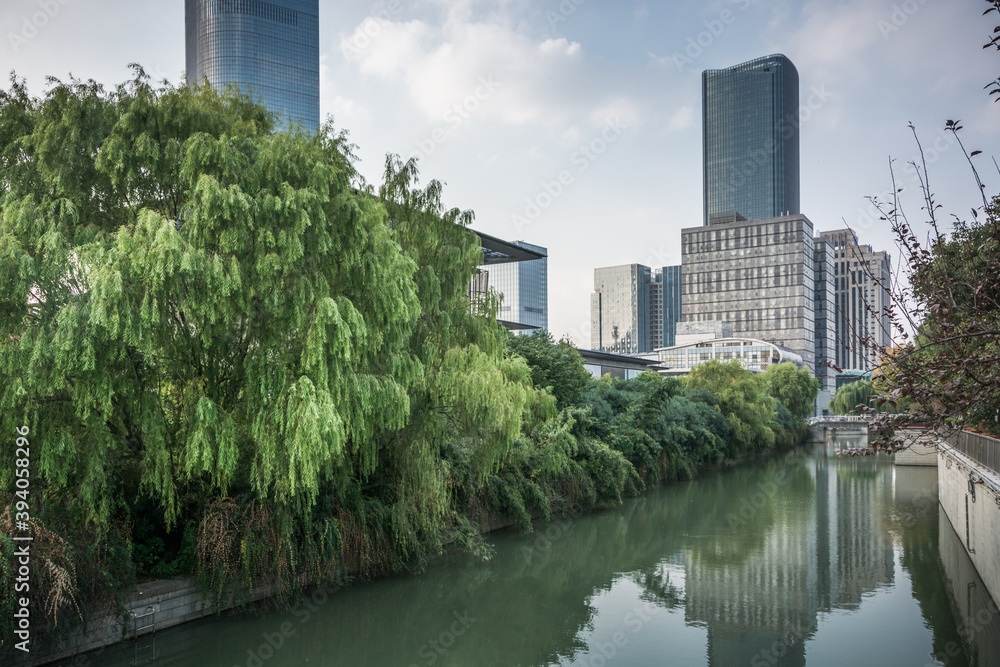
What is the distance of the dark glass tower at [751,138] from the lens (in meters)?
148

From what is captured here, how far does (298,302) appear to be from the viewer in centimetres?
991

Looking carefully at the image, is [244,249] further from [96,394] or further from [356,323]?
[96,394]

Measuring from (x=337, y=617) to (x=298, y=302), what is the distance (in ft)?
16.6

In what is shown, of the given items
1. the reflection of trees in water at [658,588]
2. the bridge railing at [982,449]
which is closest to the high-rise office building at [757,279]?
the bridge railing at [982,449]

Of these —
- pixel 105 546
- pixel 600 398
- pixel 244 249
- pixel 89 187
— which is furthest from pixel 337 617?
pixel 600 398

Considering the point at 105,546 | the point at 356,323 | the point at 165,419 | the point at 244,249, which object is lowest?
the point at 105,546

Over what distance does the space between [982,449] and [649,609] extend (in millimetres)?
7062

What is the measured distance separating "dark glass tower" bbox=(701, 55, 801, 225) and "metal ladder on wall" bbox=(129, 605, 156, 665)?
5852 inches

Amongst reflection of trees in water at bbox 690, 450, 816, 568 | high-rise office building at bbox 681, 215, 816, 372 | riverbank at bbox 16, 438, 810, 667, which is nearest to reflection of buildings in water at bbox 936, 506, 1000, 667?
reflection of trees in water at bbox 690, 450, 816, 568

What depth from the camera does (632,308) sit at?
191625mm

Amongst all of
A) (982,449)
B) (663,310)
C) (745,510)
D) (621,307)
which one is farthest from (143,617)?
(663,310)

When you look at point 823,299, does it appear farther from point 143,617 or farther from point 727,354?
point 143,617

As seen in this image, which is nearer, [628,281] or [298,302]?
[298,302]

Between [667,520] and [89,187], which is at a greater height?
[89,187]
